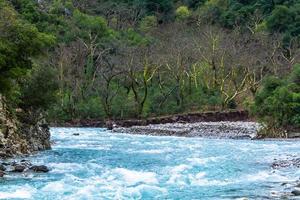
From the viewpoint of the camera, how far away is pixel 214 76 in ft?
250

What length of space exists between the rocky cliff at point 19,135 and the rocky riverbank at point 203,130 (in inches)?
700

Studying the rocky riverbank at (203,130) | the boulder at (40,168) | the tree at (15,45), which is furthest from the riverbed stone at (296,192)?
the rocky riverbank at (203,130)

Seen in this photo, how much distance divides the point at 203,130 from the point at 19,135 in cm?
2490

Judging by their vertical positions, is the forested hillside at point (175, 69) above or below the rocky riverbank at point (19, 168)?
above

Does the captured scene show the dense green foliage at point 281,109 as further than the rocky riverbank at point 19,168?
Yes

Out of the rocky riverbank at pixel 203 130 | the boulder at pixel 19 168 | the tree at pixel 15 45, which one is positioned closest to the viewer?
the boulder at pixel 19 168

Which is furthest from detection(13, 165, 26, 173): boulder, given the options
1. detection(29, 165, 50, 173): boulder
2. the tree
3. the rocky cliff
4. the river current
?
the tree

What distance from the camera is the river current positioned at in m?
20.7

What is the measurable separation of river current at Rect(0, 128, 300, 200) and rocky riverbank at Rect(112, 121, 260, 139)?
11.1 metres

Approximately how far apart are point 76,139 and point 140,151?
12.0m

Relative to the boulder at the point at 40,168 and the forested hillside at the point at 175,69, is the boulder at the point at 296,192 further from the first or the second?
the forested hillside at the point at 175,69

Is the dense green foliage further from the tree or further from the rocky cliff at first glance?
the tree

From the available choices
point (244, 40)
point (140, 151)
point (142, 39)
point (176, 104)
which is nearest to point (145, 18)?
point (142, 39)

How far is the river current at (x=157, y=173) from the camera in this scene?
67.8 ft
